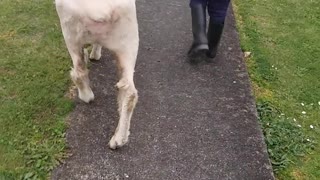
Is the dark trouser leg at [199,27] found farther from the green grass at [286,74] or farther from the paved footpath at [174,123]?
the green grass at [286,74]

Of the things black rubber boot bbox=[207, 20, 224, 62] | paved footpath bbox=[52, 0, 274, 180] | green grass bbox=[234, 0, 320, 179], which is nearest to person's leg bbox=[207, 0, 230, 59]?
black rubber boot bbox=[207, 20, 224, 62]

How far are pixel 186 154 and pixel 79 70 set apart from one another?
0.99 metres

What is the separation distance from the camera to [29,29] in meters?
5.05

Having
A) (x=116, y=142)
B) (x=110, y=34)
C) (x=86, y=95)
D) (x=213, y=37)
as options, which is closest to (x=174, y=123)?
(x=116, y=142)

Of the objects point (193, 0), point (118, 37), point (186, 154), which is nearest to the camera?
point (118, 37)

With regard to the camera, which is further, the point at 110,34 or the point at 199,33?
the point at 199,33

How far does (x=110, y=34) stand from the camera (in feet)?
11.4

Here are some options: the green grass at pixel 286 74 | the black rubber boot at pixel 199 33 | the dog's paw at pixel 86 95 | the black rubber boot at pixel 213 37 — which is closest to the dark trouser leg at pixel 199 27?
the black rubber boot at pixel 199 33

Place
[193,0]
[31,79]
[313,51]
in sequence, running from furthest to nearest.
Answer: [313,51]
[193,0]
[31,79]

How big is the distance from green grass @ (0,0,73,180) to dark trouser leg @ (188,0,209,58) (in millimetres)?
1155

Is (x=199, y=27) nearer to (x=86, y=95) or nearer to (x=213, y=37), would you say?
(x=213, y=37)

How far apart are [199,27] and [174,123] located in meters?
1.06

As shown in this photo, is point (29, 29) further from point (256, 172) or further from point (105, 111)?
point (256, 172)

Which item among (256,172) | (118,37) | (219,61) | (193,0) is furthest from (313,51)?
(118,37)
